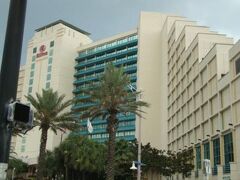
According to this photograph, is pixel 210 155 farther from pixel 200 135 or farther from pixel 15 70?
pixel 15 70

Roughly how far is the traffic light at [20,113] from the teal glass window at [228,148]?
132ft

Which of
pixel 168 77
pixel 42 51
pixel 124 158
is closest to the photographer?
pixel 124 158

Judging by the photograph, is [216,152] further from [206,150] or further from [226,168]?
[226,168]

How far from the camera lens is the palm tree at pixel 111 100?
41.3 m

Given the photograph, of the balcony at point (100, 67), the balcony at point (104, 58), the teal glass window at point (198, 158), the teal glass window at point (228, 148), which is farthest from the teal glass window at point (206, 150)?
the balcony at point (104, 58)

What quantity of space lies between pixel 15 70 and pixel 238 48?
39.6 metres

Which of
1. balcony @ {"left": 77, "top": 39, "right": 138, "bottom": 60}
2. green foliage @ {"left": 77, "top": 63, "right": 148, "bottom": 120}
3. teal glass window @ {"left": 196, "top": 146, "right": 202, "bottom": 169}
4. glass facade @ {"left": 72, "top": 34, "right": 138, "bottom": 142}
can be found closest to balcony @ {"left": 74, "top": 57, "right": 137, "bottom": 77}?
glass facade @ {"left": 72, "top": 34, "right": 138, "bottom": 142}

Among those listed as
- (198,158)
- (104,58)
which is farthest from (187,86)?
(104,58)

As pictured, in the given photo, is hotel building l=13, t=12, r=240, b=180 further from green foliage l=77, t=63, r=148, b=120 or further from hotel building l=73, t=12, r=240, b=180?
green foliage l=77, t=63, r=148, b=120

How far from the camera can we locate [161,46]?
322 ft

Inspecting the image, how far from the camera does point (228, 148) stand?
4534 centimetres

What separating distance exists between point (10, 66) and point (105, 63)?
120738 mm

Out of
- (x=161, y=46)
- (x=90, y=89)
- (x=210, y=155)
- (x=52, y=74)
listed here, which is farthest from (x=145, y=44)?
(x=90, y=89)

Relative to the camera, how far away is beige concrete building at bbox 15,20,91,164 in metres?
130
